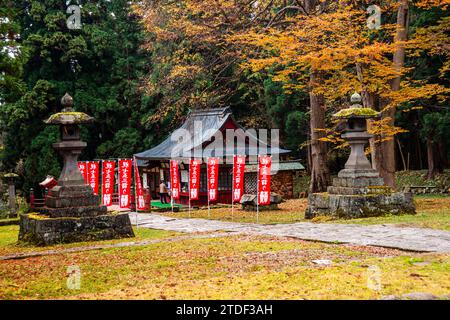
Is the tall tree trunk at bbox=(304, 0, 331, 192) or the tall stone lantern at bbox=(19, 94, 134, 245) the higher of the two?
the tall tree trunk at bbox=(304, 0, 331, 192)

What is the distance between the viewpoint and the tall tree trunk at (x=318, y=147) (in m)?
20.9

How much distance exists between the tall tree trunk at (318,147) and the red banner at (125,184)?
857 centimetres

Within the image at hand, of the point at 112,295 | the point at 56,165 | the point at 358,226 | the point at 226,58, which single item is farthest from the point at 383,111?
the point at 56,165

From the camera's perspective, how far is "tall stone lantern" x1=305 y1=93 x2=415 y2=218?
14.0 metres

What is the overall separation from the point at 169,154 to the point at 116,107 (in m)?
8.34

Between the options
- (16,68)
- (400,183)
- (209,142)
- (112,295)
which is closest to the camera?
(112,295)

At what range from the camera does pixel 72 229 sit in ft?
39.3

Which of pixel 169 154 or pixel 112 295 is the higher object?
pixel 169 154

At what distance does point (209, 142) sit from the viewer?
28.0 metres

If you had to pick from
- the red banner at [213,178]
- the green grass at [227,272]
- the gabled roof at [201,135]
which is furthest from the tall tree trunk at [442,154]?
the green grass at [227,272]

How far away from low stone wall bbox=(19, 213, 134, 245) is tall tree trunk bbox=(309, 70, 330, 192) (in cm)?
1080

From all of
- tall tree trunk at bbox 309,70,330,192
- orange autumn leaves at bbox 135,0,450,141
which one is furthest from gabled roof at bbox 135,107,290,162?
tall tree trunk at bbox 309,70,330,192

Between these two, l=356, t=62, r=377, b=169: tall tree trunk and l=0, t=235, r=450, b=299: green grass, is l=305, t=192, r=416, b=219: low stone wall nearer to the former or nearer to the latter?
l=356, t=62, r=377, b=169: tall tree trunk

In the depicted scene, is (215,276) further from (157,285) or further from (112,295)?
(112,295)
